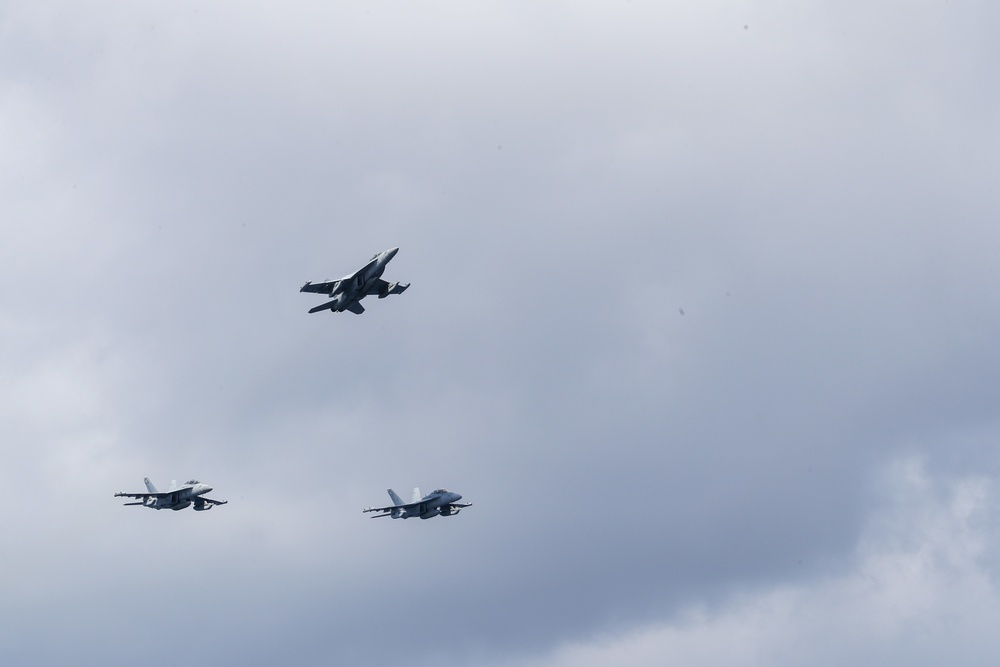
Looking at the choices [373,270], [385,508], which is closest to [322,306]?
[373,270]

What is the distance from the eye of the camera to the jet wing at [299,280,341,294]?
180 m

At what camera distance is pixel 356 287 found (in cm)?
17950

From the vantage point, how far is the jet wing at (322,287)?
180 metres

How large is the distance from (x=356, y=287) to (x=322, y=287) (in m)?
3.70

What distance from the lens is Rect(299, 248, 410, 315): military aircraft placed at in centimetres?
17750

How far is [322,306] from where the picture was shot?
591ft

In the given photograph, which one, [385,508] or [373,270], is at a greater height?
[373,270]

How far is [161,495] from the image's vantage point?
19988cm

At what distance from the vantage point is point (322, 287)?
591 feet

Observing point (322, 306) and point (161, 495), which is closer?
point (322, 306)

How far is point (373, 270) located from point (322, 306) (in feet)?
22.7

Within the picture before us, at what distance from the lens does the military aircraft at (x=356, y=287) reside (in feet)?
582

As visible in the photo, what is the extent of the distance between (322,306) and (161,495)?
118 ft

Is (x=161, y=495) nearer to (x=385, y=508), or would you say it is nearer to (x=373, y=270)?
(x=385, y=508)
